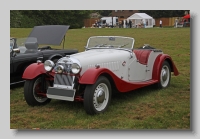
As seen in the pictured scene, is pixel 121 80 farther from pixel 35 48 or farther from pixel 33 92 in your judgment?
pixel 35 48

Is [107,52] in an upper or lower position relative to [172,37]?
lower

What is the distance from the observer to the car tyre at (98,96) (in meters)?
5.15

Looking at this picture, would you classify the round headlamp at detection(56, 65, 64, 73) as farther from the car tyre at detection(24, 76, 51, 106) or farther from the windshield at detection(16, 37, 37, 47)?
the windshield at detection(16, 37, 37, 47)

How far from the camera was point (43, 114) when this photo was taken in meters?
5.52

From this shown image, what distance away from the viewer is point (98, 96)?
5.33 m

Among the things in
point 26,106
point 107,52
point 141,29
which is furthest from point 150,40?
point 26,106

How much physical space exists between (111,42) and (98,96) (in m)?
1.95

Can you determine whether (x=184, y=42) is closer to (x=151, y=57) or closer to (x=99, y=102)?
(x=151, y=57)

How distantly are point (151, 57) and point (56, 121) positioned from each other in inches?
125

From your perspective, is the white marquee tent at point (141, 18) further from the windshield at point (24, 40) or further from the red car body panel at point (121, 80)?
the windshield at point (24, 40)

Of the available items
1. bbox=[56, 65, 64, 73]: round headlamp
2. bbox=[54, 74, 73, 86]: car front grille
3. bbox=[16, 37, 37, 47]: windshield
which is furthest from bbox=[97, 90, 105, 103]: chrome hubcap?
bbox=[16, 37, 37, 47]: windshield

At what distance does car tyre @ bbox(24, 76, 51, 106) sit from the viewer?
227 inches

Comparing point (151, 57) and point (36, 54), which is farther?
point (36, 54)

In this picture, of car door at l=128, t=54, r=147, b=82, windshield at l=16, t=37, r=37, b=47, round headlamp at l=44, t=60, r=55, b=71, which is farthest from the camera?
windshield at l=16, t=37, r=37, b=47
